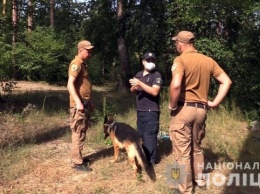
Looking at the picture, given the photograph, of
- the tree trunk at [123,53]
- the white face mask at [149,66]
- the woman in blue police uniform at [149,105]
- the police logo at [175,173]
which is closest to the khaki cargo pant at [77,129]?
the woman in blue police uniform at [149,105]

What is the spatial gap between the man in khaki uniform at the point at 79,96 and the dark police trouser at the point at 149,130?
892 mm

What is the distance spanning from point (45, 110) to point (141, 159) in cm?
579

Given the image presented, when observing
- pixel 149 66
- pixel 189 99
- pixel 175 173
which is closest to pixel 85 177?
pixel 175 173

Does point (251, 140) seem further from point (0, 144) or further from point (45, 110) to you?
point (45, 110)

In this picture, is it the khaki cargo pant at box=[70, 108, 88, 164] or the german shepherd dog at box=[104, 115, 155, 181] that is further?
the khaki cargo pant at box=[70, 108, 88, 164]

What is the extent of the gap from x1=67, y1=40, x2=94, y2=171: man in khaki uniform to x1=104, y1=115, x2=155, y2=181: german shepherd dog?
0.49 m

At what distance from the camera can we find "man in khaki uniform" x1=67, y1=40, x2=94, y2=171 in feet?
16.9

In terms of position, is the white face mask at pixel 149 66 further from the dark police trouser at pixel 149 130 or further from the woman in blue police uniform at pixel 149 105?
the dark police trouser at pixel 149 130

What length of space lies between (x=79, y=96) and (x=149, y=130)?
123 cm

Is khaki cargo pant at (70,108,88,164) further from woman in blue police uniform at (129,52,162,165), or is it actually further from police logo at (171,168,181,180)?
police logo at (171,168,181,180)

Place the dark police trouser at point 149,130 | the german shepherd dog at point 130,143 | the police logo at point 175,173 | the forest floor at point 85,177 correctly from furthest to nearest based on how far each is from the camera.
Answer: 1. the dark police trouser at point 149,130
2. the german shepherd dog at point 130,143
3. the forest floor at point 85,177
4. the police logo at point 175,173

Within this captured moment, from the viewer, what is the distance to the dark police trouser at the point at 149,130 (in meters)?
5.56

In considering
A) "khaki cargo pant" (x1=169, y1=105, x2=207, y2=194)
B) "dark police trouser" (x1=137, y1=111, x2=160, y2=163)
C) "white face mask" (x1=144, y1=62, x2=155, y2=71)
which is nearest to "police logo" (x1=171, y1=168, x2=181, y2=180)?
"khaki cargo pant" (x1=169, y1=105, x2=207, y2=194)

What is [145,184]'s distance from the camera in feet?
16.4
